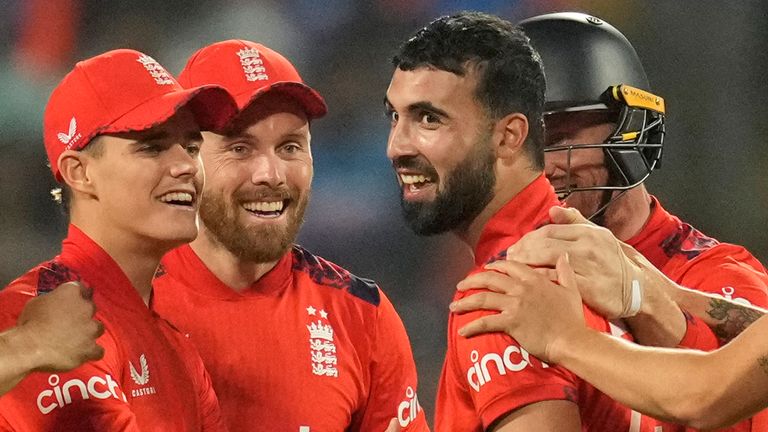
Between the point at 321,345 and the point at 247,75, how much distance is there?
0.80 m

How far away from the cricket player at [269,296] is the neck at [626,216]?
0.81 m

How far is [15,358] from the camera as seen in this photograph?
2104 millimetres

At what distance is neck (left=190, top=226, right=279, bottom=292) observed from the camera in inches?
125

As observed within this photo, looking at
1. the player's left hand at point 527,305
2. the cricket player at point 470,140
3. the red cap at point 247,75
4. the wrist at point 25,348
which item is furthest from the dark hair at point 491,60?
the wrist at point 25,348

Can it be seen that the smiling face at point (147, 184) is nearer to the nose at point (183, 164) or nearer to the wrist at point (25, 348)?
the nose at point (183, 164)

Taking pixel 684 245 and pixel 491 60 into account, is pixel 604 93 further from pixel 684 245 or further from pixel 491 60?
pixel 491 60

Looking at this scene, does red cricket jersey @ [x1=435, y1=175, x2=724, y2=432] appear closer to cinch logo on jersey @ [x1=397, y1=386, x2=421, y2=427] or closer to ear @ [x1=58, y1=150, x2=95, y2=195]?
cinch logo on jersey @ [x1=397, y1=386, x2=421, y2=427]

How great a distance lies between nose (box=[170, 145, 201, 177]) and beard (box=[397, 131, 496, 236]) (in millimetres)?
525

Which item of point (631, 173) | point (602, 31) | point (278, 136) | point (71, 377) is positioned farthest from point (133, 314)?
point (602, 31)

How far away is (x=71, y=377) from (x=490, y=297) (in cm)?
87

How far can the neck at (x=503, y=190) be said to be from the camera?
264cm

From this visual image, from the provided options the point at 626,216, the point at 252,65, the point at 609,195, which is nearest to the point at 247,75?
the point at 252,65

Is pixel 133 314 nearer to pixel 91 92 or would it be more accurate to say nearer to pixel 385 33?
pixel 91 92

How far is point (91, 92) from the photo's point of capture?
2.59 m
